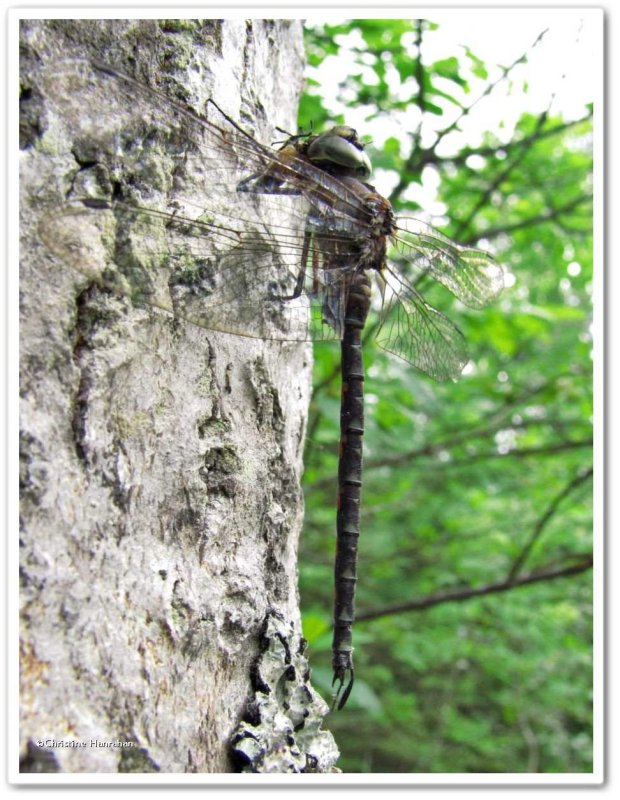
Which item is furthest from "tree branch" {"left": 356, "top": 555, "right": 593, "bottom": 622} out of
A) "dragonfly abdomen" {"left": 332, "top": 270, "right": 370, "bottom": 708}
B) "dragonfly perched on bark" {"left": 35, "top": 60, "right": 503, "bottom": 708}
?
"dragonfly perched on bark" {"left": 35, "top": 60, "right": 503, "bottom": 708}

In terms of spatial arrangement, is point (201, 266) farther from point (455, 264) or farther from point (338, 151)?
point (455, 264)

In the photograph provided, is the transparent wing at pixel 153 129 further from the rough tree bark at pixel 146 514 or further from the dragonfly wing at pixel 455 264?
the dragonfly wing at pixel 455 264

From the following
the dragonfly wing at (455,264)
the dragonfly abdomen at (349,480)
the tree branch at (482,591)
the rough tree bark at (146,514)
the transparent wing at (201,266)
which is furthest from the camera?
the tree branch at (482,591)

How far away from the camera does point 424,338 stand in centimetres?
197

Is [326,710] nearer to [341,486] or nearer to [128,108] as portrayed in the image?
[341,486]

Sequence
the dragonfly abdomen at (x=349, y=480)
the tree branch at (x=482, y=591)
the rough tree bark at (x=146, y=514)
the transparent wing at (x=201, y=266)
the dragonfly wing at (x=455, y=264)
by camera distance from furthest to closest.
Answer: the tree branch at (x=482, y=591) < the dragonfly wing at (x=455, y=264) < the dragonfly abdomen at (x=349, y=480) < the transparent wing at (x=201, y=266) < the rough tree bark at (x=146, y=514)

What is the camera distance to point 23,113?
1.14 meters

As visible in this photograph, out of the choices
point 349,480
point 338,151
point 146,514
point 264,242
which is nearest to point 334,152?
point 338,151

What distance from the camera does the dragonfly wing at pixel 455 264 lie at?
6.38 feet

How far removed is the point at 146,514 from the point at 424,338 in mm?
1046

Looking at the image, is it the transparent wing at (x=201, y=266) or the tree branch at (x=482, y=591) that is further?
the tree branch at (x=482, y=591)

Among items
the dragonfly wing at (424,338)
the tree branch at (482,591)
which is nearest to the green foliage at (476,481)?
the tree branch at (482,591)

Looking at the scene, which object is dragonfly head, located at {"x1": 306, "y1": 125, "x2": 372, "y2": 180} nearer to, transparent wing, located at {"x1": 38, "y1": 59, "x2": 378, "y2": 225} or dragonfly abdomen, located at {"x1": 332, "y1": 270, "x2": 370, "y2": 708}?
transparent wing, located at {"x1": 38, "y1": 59, "x2": 378, "y2": 225}
